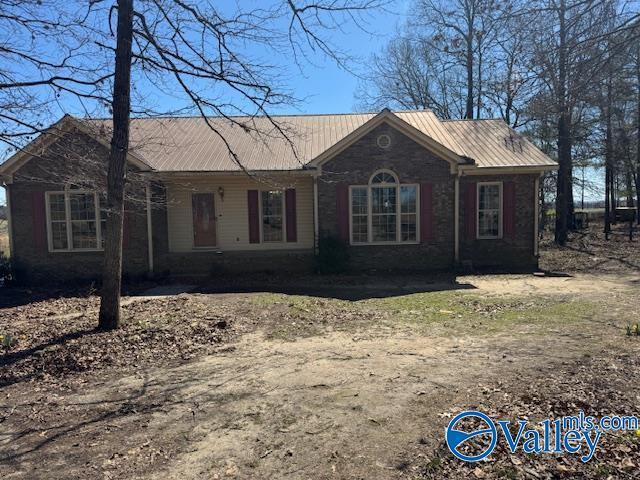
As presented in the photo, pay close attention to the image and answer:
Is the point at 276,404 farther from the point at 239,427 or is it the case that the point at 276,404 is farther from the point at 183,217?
the point at 183,217

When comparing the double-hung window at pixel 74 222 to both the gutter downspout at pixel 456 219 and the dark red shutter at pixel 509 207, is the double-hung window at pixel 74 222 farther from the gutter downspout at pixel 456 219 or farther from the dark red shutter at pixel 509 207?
the dark red shutter at pixel 509 207

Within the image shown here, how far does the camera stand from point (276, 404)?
4.42 m

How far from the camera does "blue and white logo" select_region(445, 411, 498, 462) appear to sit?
3.38 meters

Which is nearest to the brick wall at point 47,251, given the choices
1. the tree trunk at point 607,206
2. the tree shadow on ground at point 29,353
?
the tree shadow on ground at point 29,353

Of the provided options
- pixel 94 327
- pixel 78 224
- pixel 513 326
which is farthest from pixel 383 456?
pixel 78 224

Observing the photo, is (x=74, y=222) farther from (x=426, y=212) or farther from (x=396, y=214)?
(x=426, y=212)

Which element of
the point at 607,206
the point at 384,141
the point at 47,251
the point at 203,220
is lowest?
the point at 47,251

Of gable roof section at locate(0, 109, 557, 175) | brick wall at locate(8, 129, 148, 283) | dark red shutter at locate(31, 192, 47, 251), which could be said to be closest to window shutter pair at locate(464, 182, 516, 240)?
gable roof section at locate(0, 109, 557, 175)

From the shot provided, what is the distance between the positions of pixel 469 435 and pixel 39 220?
14278 millimetres

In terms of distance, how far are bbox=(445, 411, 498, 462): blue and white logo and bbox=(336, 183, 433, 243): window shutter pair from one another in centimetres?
1022

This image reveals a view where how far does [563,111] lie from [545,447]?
17.8 ft

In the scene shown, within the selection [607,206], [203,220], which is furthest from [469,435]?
[607,206]

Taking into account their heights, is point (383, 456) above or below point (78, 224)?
below

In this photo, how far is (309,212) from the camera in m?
14.6
